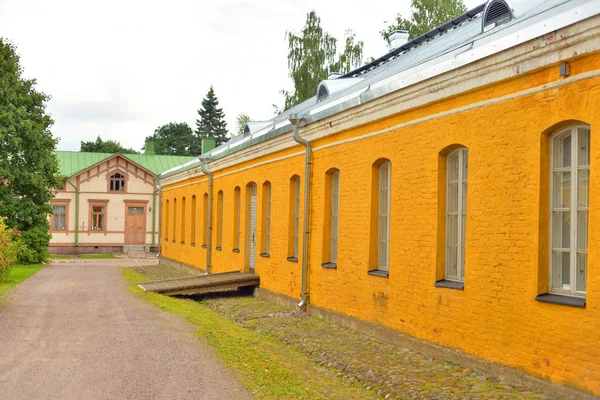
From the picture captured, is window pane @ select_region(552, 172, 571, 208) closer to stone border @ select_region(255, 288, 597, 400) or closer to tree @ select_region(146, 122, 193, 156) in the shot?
stone border @ select_region(255, 288, 597, 400)

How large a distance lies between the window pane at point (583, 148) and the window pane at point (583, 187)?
88 mm

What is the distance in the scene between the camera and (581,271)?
722 centimetres

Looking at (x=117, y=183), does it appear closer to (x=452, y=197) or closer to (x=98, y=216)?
(x=98, y=216)

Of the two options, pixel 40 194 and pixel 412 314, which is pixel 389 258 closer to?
pixel 412 314

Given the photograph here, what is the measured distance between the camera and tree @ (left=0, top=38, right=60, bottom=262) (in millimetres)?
31344

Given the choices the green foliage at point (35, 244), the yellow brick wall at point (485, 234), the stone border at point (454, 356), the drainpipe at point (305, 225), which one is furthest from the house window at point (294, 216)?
the green foliage at point (35, 244)

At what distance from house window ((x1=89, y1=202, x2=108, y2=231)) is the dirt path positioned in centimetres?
3013

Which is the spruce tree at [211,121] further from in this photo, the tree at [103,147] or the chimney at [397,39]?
the chimney at [397,39]

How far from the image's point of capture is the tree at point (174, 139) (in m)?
83.6

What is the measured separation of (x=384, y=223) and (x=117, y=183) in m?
36.8

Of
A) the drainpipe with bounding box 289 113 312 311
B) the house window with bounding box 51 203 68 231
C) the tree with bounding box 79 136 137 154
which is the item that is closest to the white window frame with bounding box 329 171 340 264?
the drainpipe with bounding box 289 113 312 311

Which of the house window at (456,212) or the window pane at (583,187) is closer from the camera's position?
the window pane at (583,187)

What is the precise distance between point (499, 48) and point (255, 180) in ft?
37.7

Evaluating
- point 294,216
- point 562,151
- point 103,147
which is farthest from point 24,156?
point 103,147
